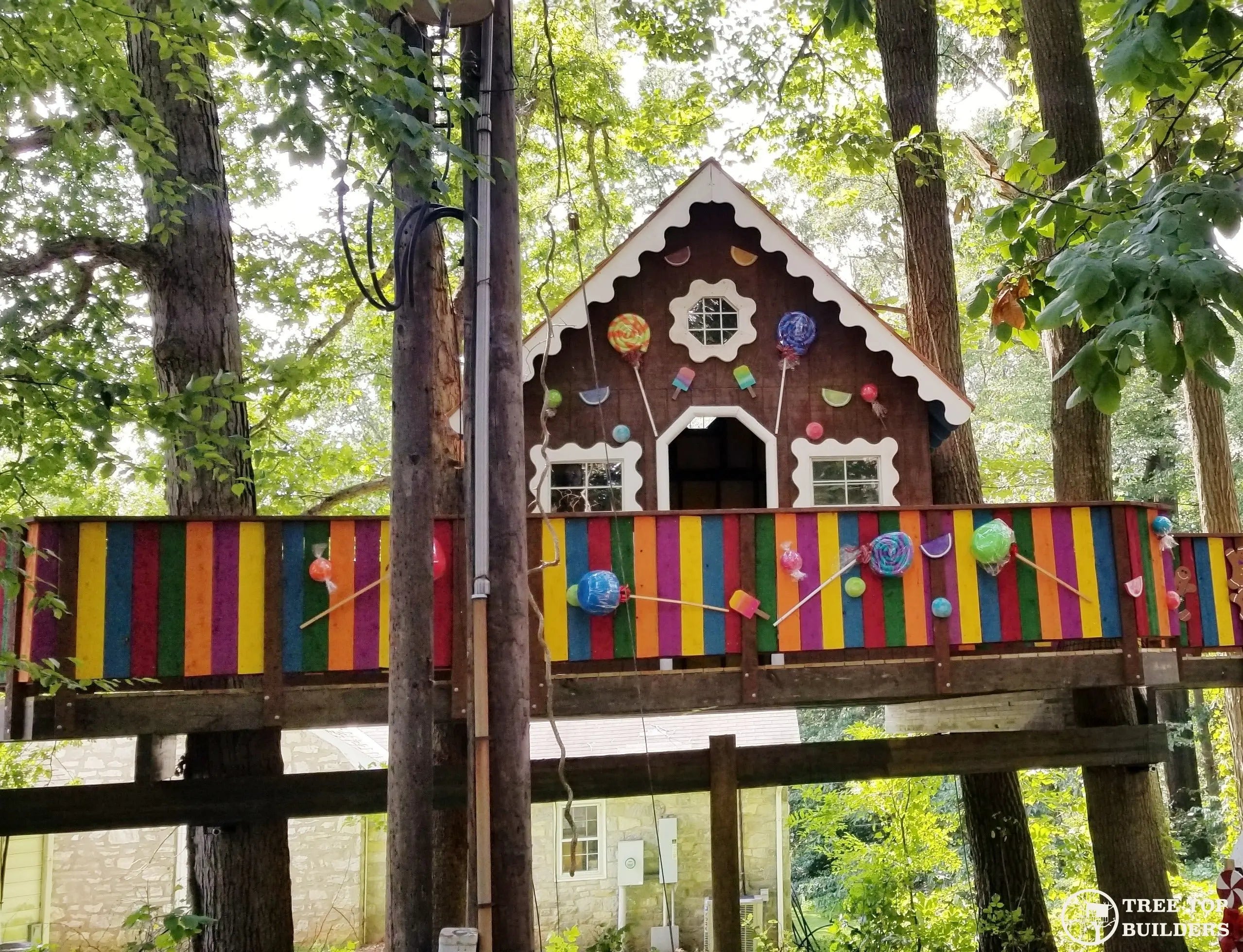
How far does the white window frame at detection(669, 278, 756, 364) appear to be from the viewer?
34.0ft

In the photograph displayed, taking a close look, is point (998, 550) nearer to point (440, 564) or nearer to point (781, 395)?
point (781, 395)

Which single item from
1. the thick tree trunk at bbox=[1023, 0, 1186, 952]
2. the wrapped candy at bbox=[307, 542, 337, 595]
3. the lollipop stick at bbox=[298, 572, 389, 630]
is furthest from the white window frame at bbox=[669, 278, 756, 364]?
the wrapped candy at bbox=[307, 542, 337, 595]

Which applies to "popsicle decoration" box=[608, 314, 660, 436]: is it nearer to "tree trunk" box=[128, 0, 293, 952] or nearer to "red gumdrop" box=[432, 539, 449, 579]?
"tree trunk" box=[128, 0, 293, 952]

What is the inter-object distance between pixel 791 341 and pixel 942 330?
7.82ft

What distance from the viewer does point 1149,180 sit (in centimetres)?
530

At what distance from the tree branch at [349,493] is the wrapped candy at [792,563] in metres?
7.75

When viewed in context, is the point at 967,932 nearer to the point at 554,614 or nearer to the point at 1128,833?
the point at 1128,833

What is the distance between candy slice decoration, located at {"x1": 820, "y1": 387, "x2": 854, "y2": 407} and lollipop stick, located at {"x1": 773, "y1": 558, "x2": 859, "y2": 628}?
3091mm

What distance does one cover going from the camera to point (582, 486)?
1011cm

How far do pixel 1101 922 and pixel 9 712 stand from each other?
917cm

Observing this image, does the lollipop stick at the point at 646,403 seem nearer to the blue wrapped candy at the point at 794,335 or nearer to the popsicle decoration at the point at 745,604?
the blue wrapped candy at the point at 794,335

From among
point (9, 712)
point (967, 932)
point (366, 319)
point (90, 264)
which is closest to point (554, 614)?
point (9, 712)

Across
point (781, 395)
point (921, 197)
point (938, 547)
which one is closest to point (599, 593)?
point (938, 547)

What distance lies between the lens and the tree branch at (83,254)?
26.3ft
